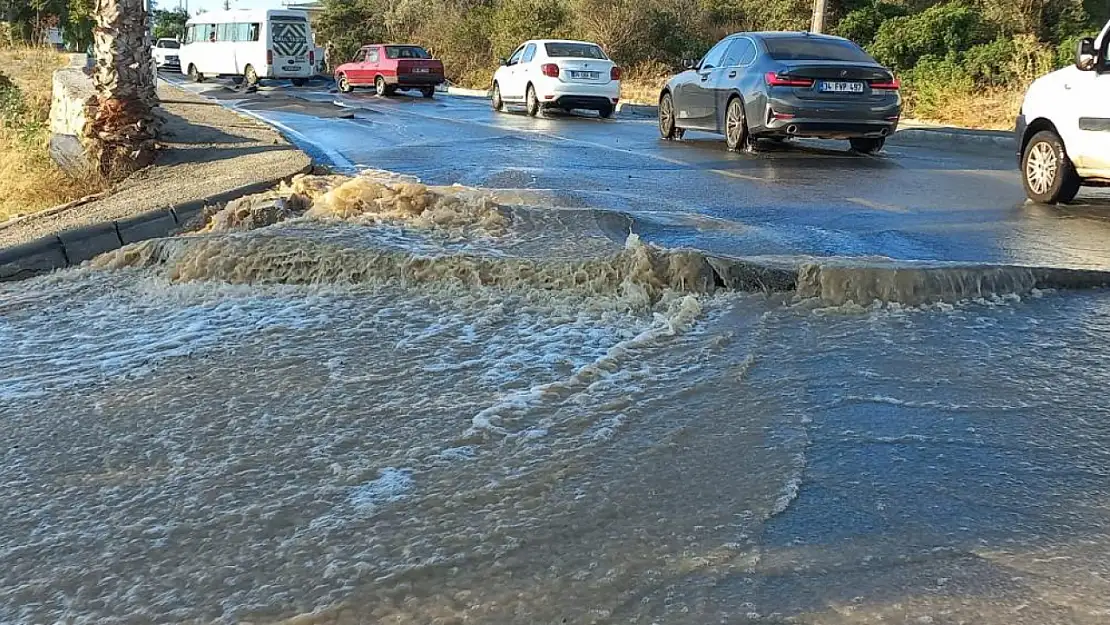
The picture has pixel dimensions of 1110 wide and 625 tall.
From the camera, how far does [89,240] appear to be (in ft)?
22.6

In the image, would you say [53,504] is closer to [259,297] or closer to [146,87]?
[259,297]

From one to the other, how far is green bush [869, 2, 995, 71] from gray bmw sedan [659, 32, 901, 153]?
10.1 meters

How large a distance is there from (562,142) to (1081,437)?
11.5m

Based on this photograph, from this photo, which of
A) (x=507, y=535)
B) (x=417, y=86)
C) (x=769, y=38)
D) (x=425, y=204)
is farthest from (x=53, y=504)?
(x=417, y=86)

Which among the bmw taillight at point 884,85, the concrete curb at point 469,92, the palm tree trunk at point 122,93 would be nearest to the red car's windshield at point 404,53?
the concrete curb at point 469,92

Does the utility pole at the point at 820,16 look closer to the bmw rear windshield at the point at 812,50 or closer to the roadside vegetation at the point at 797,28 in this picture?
the roadside vegetation at the point at 797,28

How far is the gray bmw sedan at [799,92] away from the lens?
12.4 m

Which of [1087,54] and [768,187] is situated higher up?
[1087,54]

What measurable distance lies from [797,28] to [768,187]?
2049 centimetres

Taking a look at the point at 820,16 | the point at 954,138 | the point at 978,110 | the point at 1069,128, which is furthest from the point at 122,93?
the point at 820,16

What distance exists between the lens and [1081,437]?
375 cm

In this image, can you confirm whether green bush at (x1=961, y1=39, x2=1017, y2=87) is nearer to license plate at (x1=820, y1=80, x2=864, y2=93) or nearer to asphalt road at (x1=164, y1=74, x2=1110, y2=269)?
asphalt road at (x1=164, y1=74, x2=1110, y2=269)

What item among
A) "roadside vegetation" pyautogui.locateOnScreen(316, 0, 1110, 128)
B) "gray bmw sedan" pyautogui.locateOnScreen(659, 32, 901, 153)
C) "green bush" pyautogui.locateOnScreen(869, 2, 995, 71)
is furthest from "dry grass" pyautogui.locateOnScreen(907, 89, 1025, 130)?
A: "gray bmw sedan" pyautogui.locateOnScreen(659, 32, 901, 153)

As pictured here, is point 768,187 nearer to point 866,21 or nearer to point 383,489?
point 383,489
